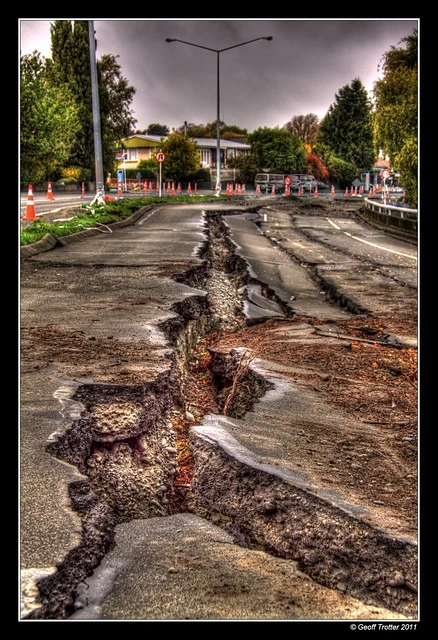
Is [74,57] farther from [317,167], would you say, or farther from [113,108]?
[317,167]

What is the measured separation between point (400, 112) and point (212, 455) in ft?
65.7

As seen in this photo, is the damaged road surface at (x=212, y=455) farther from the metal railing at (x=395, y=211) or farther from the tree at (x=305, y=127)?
the tree at (x=305, y=127)

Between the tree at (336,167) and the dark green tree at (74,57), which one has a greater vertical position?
the dark green tree at (74,57)

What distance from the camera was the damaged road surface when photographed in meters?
2.80


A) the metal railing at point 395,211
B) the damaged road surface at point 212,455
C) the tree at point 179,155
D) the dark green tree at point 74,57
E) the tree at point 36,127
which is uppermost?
the dark green tree at point 74,57

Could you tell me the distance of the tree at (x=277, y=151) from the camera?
6191cm

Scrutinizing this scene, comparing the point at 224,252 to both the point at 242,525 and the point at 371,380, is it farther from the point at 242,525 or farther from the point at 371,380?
the point at 242,525

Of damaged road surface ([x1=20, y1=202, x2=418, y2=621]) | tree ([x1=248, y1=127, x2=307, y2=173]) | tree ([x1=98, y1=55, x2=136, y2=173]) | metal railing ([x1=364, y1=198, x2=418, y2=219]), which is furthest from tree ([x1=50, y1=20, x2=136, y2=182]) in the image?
damaged road surface ([x1=20, y1=202, x2=418, y2=621])

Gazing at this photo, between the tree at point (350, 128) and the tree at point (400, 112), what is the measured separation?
51.0 m

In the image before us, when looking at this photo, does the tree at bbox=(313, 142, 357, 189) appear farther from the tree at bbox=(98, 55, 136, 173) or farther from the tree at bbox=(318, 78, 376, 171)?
the tree at bbox=(98, 55, 136, 173)

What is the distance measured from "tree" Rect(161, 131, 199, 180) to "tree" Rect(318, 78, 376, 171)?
23328 mm

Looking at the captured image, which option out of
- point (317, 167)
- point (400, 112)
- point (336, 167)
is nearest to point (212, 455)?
point (400, 112)

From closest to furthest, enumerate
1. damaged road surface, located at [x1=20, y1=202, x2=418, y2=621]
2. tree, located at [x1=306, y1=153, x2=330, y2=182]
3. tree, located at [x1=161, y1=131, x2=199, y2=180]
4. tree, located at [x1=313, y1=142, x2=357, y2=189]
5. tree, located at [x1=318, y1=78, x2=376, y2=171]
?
damaged road surface, located at [x1=20, y1=202, x2=418, y2=621] → tree, located at [x1=161, y1=131, x2=199, y2=180] → tree, located at [x1=306, y1=153, x2=330, y2=182] → tree, located at [x1=313, y1=142, x2=357, y2=189] → tree, located at [x1=318, y1=78, x2=376, y2=171]

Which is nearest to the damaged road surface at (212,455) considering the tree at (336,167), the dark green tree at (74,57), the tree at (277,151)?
the dark green tree at (74,57)
